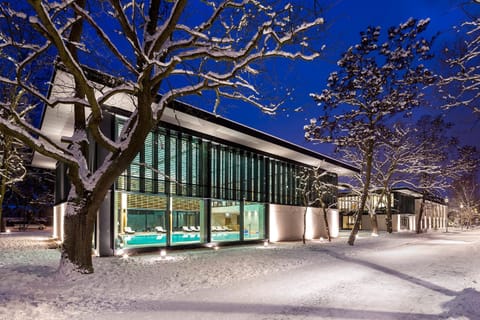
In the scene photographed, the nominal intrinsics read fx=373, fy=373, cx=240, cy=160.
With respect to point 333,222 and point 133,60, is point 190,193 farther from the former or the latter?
point 333,222

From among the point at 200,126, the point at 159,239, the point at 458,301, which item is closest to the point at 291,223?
the point at 159,239

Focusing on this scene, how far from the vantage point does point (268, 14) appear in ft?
26.2

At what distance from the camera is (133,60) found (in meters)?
10.1

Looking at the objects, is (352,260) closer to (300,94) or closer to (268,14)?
(300,94)

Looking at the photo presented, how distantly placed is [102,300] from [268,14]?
679 cm

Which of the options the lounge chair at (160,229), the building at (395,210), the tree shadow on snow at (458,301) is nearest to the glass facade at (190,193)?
the lounge chair at (160,229)

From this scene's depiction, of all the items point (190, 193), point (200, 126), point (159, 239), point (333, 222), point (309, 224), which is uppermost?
point (200, 126)

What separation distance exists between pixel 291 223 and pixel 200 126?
1274 centimetres

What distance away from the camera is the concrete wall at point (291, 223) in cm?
2620

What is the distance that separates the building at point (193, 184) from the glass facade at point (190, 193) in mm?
48

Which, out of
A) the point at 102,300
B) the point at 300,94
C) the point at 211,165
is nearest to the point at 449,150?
the point at 211,165

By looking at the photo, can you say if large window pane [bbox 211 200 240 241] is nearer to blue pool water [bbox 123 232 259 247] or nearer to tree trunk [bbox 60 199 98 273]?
blue pool water [bbox 123 232 259 247]

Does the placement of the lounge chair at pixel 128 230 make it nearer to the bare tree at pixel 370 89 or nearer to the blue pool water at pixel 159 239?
the blue pool water at pixel 159 239

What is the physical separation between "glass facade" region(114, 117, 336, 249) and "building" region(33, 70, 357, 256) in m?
0.05
